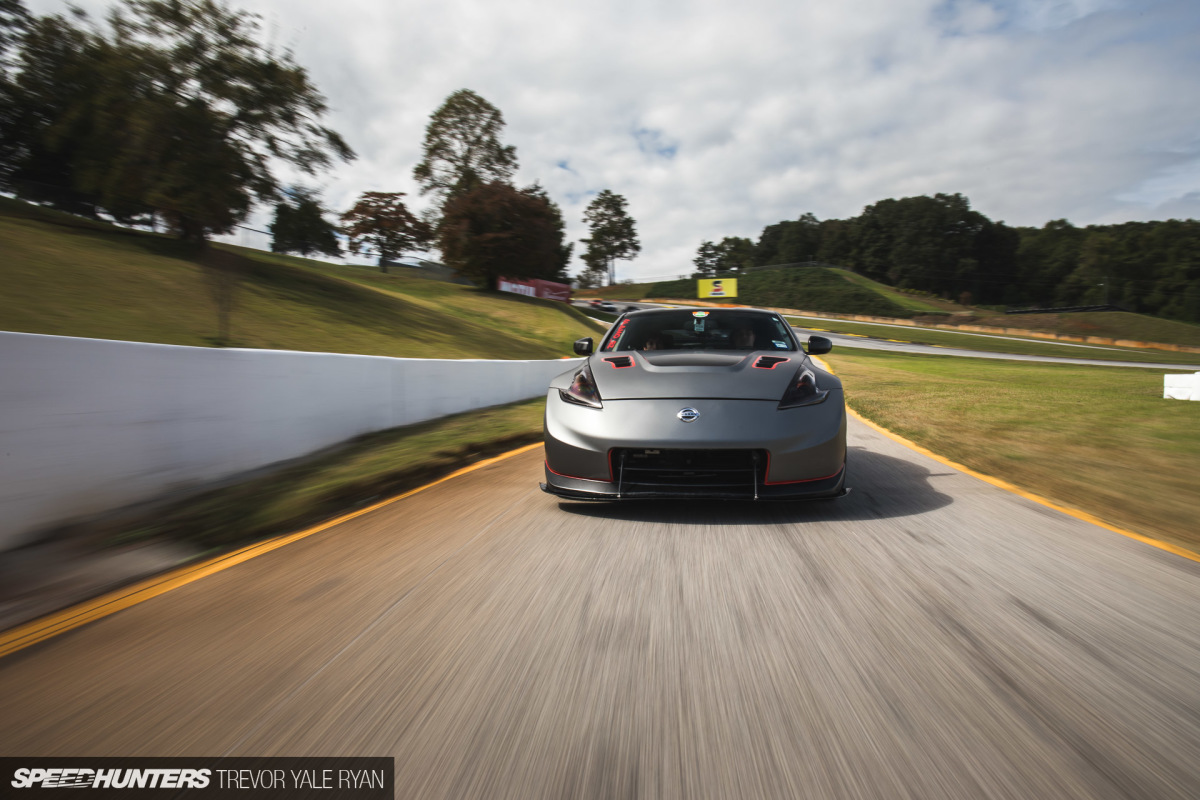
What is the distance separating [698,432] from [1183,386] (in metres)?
10.7

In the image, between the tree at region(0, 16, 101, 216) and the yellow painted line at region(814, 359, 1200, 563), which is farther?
the tree at region(0, 16, 101, 216)

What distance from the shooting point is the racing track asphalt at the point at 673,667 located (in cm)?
177

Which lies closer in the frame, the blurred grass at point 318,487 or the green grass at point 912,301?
the blurred grass at point 318,487

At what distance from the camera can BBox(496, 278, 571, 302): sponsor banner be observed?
160 ft

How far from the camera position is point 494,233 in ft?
152

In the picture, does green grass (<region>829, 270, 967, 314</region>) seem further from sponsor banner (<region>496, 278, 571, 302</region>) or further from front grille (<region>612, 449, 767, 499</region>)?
front grille (<region>612, 449, 767, 499</region>)

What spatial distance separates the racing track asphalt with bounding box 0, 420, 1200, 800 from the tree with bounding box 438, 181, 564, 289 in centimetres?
4454

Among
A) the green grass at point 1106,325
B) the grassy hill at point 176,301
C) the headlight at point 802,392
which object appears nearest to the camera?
the headlight at point 802,392

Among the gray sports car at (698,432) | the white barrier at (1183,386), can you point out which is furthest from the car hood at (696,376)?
the white barrier at (1183,386)

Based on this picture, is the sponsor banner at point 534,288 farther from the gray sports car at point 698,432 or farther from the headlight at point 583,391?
the gray sports car at point 698,432

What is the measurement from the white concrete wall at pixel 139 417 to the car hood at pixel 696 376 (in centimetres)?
304

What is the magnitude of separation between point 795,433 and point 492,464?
3.69m

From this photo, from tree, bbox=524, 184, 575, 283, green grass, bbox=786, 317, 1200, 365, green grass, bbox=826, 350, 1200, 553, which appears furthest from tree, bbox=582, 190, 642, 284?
green grass, bbox=826, 350, 1200, 553

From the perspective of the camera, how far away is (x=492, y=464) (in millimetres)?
6887
